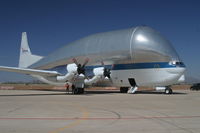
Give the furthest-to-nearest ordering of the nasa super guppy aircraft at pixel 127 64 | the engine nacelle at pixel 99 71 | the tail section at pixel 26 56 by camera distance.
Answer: the tail section at pixel 26 56 < the engine nacelle at pixel 99 71 < the nasa super guppy aircraft at pixel 127 64

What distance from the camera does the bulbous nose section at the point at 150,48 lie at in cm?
2744

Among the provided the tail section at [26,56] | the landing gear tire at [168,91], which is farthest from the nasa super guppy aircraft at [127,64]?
the tail section at [26,56]

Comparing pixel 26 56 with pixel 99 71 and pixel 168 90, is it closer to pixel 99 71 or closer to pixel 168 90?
pixel 99 71

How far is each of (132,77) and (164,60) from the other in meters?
4.17

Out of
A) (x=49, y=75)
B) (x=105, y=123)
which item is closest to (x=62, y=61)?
Answer: (x=49, y=75)

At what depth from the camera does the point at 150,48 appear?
2759 cm

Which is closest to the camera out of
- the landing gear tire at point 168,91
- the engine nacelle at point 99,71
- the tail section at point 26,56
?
the landing gear tire at point 168,91

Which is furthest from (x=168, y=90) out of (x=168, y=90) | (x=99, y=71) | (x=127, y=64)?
(x=99, y=71)

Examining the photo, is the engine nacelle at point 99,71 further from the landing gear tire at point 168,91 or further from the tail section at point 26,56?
the tail section at point 26,56

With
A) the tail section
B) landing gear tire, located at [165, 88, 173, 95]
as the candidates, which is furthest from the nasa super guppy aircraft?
the tail section

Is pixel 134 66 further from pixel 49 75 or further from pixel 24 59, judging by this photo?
pixel 24 59

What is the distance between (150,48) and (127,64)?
333 cm

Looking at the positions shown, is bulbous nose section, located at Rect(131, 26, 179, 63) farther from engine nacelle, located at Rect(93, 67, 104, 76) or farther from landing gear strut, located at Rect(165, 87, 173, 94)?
engine nacelle, located at Rect(93, 67, 104, 76)

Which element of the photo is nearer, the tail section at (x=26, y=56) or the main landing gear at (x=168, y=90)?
the main landing gear at (x=168, y=90)
